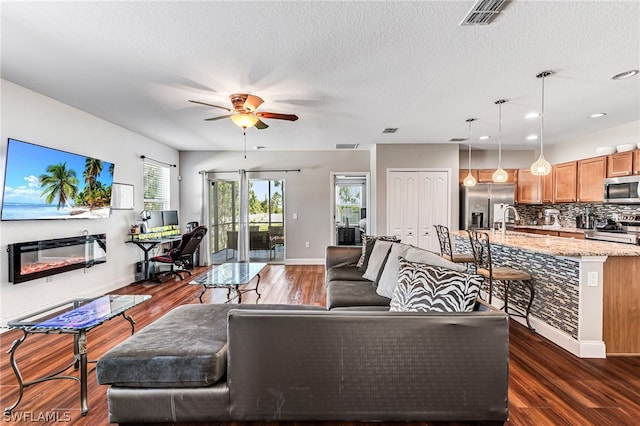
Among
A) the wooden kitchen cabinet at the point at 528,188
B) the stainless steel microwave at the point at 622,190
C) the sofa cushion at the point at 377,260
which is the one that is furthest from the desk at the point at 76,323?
the wooden kitchen cabinet at the point at 528,188

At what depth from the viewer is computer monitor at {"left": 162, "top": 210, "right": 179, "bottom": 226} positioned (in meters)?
5.84

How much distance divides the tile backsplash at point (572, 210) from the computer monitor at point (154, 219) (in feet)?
24.5

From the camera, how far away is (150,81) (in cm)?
306

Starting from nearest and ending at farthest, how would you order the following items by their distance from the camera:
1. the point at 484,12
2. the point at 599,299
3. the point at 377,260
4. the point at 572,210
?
the point at 484,12, the point at 599,299, the point at 377,260, the point at 572,210

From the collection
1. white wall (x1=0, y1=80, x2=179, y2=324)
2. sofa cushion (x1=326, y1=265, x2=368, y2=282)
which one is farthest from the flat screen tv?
sofa cushion (x1=326, y1=265, x2=368, y2=282)

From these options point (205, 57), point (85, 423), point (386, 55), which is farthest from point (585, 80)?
point (85, 423)

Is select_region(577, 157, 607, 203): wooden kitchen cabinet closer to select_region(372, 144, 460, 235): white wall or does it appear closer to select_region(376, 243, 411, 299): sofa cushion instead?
select_region(372, 144, 460, 235): white wall

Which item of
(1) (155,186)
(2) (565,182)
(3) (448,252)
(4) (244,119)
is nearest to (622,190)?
(2) (565,182)

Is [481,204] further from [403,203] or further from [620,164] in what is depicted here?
[620,164]

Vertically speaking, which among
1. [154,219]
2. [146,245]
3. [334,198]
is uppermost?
[334,198]

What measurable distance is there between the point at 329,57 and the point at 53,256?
12.8 ft

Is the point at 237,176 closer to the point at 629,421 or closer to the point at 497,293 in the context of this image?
the point at 497,293

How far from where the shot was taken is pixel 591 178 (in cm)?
503

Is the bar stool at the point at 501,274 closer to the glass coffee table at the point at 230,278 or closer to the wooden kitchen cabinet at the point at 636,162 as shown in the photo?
the glass coffee table at the point at 230,278
